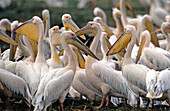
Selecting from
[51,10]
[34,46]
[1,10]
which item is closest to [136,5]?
[51,10]

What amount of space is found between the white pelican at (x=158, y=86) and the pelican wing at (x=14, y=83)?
1.69 m

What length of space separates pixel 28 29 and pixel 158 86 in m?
2.30

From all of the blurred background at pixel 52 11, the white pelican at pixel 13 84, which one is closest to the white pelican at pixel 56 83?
the white pelican at pixel 13 84

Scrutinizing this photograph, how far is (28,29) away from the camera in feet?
21.4

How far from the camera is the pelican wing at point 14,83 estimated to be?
224 inches

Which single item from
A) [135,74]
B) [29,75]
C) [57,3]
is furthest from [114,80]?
[57,3]

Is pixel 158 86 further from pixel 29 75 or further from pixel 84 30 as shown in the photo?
pixel 29 75

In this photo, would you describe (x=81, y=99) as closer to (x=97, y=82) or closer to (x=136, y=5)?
(x=97, y=82)

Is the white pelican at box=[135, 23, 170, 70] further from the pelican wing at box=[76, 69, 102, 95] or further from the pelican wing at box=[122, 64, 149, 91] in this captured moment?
the pelican wing at box=[76, 69, 102, 95]

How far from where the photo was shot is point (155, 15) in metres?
13.6

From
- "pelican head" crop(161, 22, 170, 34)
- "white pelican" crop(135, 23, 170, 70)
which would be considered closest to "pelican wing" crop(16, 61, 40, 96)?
"white pelican" crop(135, 23, 170, 70)

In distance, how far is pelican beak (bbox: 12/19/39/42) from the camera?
21.2ft

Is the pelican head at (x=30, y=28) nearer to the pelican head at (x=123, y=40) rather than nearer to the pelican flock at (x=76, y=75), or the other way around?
the pelican flock at (x=76, y=75)

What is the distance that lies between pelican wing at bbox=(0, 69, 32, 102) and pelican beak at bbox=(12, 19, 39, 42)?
959 millimetres
